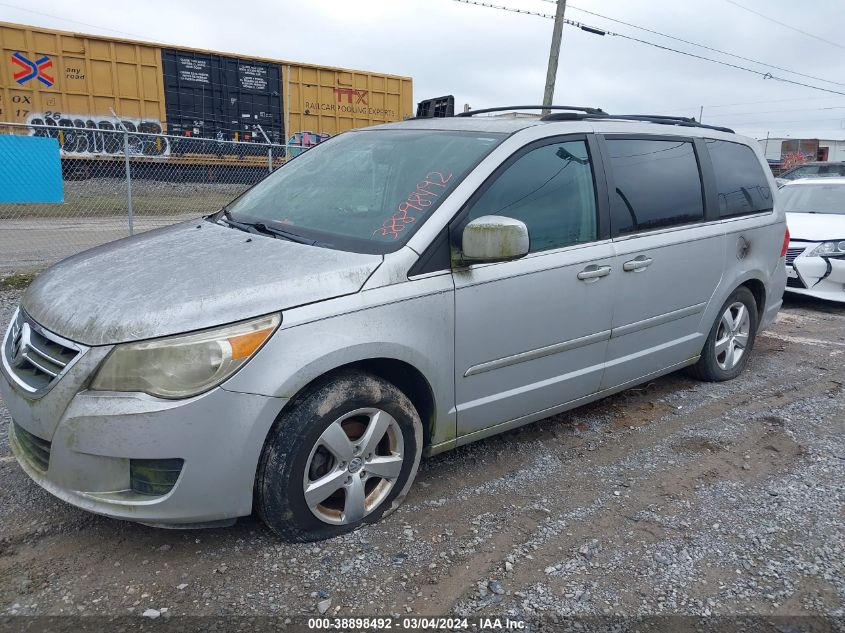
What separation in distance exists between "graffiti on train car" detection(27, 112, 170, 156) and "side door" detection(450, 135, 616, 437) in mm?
12156

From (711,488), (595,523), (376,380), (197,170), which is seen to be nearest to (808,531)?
(711,488)

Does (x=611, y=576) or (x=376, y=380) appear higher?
(x=376, y=380)

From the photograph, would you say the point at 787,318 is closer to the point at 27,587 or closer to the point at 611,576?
the point at 611,576

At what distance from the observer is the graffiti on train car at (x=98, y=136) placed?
14258mm

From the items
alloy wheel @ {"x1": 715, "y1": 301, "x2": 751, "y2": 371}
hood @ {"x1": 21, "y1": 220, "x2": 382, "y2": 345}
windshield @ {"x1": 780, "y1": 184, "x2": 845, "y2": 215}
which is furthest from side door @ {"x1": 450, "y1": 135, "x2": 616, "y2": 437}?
windshield @ {"x1": 780, "y1": 184, "x2": 845, "y2": 215}

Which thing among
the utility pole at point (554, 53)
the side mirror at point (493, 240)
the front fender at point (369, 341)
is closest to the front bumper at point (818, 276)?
the side mirror at point (493, 240)

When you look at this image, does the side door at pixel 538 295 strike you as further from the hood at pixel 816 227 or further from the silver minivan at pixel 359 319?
the hood at pixel 816 227

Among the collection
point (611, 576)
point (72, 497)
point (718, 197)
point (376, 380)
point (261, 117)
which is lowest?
point (611, 576)

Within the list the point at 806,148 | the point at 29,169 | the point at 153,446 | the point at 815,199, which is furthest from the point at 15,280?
the point at 806,148

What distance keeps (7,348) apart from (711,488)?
132 inches

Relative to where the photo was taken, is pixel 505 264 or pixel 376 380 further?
pixel 505 264

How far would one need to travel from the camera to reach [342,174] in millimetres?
3547

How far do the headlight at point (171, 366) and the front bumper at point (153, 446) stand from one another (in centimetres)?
Result: 4

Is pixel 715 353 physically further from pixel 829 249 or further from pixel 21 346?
pixel 21 346
